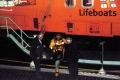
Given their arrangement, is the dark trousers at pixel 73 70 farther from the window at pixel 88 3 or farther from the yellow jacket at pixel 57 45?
the window at pixel 88 3

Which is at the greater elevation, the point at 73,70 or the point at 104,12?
the point at 104,12

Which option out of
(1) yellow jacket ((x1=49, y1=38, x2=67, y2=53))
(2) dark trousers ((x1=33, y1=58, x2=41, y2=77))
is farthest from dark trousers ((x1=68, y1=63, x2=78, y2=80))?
(1) yellow jacket ((x1=49, y1=38, x2=67, y2=53))

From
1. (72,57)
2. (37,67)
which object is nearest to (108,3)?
(72,57)

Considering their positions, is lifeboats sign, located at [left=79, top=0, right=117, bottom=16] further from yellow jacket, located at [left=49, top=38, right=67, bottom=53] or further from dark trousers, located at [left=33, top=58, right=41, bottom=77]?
dark trousers, located at [left=33, top=58, right=41, bottom=77]

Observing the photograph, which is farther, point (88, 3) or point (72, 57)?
point (88, 3)

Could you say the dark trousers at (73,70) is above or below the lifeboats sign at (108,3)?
below

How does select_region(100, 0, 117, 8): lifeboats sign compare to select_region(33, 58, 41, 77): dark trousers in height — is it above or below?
above

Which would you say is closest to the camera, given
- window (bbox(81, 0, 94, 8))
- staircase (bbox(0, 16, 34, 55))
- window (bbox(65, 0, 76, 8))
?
window (bbox(81, 0, 94, 8))

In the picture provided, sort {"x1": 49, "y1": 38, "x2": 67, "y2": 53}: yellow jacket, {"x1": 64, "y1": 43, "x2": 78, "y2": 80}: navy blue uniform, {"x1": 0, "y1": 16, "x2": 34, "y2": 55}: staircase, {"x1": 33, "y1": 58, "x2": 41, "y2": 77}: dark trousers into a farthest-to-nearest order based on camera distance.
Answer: {"x1": 0, "y1": 16, "x2": 34, "y2": 55}: staircase → {"x1": 49, "y1": 38, "x2": 67, "y2": 53}: yellow jacket → {"x1": 33, "y1": 58, "x2": 41, "y2": 77}: dark trousers → {"x1": 64, "y1": 43, "x2": 78, "y2": 80}: navy blue uniform

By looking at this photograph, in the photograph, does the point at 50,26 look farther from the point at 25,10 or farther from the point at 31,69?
the point at 31,69

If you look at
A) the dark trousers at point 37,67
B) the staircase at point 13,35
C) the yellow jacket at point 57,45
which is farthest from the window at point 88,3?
the dark trousers at point 37,67

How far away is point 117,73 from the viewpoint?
30.3ft

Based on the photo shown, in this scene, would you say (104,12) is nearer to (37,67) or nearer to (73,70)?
(73,70)

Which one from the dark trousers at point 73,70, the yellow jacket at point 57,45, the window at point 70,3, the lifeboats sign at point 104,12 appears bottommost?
the dark trousers at point 73,70
